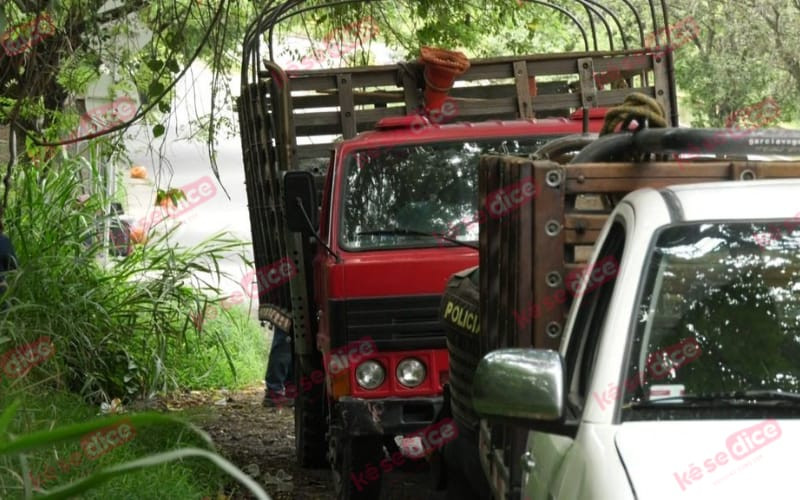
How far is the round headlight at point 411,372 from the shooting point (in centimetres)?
726

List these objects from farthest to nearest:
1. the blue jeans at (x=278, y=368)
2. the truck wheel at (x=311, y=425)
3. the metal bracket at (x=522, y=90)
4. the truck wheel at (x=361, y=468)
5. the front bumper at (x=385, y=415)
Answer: the blue jeans at (x=278, y=368) < the metal bracket at (x=522, y=90) < the truck wheel at (x=311, y=425) < the truck wheel at (x=361, y=468) < the front bumper at (x=385, y=415)

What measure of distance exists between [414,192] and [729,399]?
4.45m

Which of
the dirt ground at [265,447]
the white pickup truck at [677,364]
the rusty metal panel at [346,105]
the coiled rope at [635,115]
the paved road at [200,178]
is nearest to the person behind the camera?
the white pickup truck at [677,364]

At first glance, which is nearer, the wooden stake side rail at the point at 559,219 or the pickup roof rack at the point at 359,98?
the wooden stake side rail at the point at 559,219

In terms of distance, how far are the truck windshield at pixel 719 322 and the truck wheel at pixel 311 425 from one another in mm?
5457

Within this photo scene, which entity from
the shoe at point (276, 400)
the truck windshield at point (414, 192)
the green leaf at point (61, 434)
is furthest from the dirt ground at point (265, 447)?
the green leaf at point (61, 434)

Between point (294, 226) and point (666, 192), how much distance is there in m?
3.99

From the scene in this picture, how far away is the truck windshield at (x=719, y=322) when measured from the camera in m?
3.32

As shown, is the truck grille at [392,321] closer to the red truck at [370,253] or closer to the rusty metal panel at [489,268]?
the red truck at [370,253]

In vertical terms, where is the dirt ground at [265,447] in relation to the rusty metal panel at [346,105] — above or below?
below

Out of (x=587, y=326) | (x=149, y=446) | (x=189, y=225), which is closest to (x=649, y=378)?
(x=587, y=326)

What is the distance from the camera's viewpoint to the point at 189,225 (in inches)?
971

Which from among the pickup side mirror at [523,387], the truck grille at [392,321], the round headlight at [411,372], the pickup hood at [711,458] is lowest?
the round headlight at [411,372]

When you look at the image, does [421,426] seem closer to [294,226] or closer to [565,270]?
[294,226]
